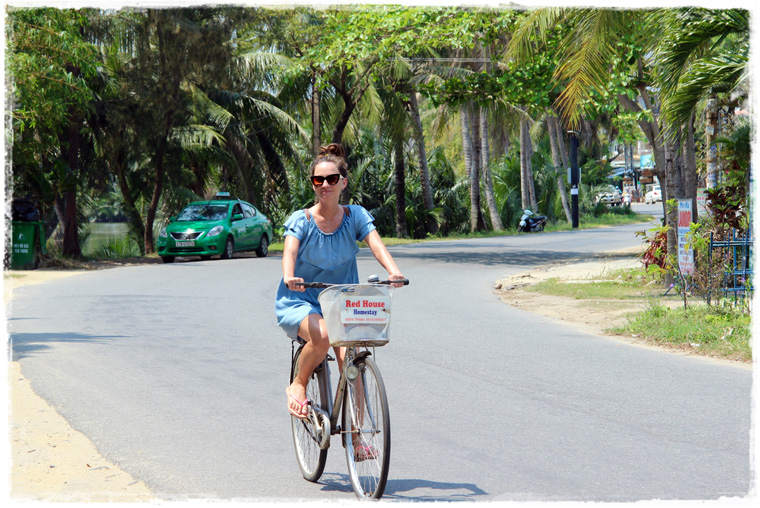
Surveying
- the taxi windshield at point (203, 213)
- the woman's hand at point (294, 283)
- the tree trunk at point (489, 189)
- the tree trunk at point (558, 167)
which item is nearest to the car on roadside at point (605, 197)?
the tree trunk at point (558, 167)

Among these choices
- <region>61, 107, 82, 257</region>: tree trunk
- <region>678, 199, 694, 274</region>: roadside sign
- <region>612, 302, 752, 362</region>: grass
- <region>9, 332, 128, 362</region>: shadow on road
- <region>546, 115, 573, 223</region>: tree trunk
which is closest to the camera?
<region>612, 302, 752, 362</region>: grass

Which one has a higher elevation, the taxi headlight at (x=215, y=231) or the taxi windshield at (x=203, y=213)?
the taxi windshield at (x=203, y=213)

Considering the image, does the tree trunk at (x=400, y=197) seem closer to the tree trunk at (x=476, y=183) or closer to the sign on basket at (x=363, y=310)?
the tree trunk at (x=476, y=183)

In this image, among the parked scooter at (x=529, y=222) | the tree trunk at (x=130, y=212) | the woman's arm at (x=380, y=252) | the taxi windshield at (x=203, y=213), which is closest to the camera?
the woman's arm at (x=380, y=252)

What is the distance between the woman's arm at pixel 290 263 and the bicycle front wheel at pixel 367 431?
53 centimetres

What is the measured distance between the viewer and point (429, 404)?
22.4 ft

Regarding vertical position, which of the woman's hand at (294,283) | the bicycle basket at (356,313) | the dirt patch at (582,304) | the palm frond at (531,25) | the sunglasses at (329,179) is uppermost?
the palm frond at (531,25)

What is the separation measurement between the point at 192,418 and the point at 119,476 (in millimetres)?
1378

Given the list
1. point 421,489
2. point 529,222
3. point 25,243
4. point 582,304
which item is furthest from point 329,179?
point 529,222

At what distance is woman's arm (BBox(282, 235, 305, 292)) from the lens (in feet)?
14.9

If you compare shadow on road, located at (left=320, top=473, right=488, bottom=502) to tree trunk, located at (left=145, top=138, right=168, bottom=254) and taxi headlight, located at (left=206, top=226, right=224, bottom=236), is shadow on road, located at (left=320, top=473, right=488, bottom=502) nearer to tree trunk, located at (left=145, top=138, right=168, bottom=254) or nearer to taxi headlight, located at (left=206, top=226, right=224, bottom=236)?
taxi headlight, located at (left=206, top=226, right=224, bottom=236)

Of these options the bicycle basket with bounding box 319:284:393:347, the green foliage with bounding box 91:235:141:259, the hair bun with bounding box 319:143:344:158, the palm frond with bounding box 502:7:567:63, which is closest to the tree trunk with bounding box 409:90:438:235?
the green foliage with bounding box 91:235:141:259

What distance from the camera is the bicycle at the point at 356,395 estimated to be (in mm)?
4355

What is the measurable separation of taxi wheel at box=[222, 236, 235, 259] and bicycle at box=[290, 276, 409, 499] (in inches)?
742
